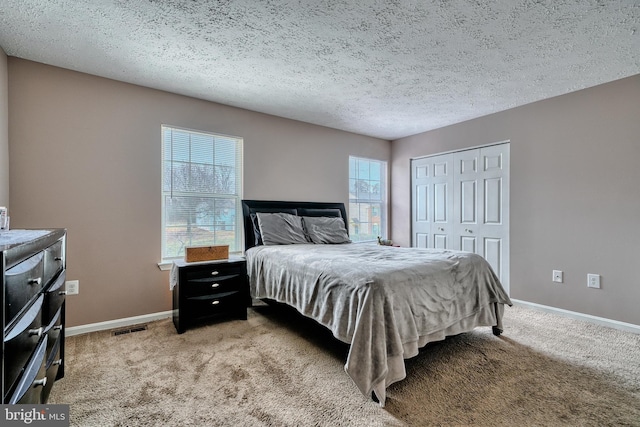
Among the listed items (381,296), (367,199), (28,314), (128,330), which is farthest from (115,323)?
(367,199)

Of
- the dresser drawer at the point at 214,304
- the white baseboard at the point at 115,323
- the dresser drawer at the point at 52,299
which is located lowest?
the white baseboard at the point at 115,323

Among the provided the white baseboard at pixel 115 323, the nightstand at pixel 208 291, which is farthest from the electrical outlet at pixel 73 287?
the nightstand at pixel 208 291

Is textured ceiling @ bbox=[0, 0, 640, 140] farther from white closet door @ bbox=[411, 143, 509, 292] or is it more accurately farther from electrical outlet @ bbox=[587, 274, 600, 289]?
electrical outlet @ bbox=[587, 274, 600, 289]

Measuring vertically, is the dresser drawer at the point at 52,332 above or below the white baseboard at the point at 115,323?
above

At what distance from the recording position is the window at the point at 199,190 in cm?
320

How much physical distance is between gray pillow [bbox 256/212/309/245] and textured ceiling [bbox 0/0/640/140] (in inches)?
54.0

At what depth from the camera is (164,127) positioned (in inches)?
125

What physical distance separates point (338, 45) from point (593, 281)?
133 inches

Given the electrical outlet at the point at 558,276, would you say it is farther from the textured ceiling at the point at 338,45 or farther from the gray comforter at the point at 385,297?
the textured ceiling at the point at 338,45

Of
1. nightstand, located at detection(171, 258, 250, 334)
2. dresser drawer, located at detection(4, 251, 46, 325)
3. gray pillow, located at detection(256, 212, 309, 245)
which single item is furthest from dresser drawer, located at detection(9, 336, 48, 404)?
gray pillow, located at detection(256, 212, 309, 245)

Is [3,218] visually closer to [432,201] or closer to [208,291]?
[208,291]

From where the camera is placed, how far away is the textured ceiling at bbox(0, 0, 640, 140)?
1878 millimetres

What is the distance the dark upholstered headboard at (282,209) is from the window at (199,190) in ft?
0.42

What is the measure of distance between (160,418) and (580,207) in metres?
4.06
